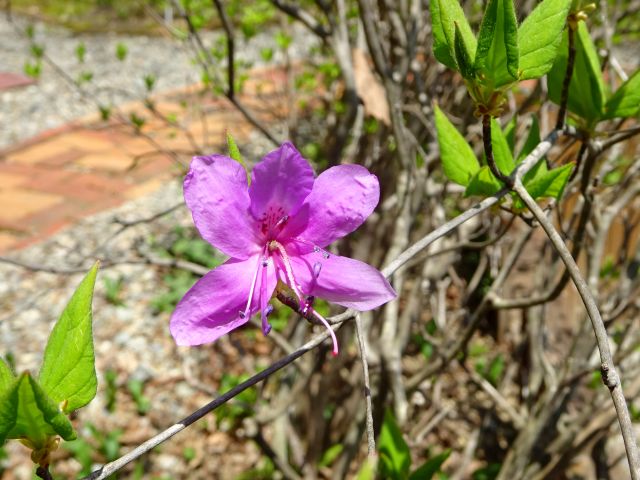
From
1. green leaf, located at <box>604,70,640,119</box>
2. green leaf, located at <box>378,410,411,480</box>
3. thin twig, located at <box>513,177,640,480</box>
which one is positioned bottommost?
green leaf, located at <box>378,410,411,480</box>

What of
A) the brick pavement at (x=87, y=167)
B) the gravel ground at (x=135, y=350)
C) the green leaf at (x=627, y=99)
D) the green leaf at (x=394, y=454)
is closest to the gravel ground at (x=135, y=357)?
the gravel ground at (x=135, y=350)

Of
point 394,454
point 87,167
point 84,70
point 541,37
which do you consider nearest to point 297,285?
point 541,37

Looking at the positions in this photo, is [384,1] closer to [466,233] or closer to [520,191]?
[466,233]

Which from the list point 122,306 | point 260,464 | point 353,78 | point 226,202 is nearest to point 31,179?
point 122,306

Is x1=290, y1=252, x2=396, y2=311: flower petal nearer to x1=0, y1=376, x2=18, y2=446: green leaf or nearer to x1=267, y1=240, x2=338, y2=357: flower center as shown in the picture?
x1=267, y1=240, x2=338, y2=357: flower center

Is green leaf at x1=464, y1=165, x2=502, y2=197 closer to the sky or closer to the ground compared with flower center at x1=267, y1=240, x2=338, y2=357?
closer to the sky

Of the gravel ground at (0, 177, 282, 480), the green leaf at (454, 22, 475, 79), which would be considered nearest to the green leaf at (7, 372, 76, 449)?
the green leaf at (454, 22, 475, 79)

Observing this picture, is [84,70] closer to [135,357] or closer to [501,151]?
[135,357]
